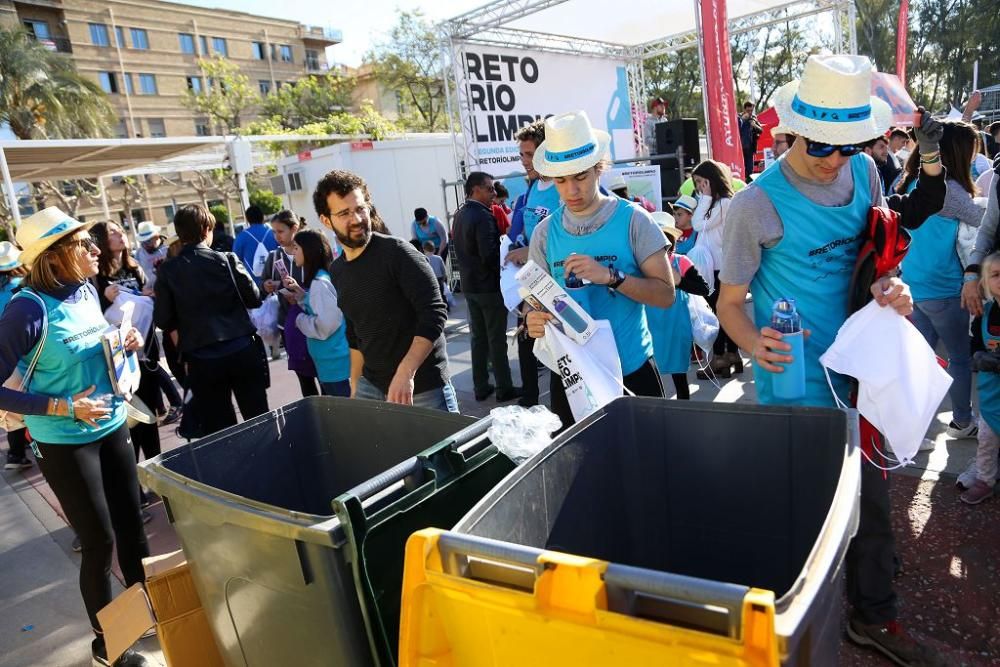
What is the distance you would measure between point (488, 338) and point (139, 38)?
56069 millimetres

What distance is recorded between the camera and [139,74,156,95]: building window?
50281mm

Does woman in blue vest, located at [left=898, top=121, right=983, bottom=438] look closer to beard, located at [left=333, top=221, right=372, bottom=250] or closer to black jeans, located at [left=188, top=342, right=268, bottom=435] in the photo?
beard, located at [left=333, top=221, right=372, bottom=250]

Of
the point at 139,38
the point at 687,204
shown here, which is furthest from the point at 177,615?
the point at 139,38

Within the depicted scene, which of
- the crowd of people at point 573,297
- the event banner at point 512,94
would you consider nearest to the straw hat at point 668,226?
the crowd of people at point 573,297

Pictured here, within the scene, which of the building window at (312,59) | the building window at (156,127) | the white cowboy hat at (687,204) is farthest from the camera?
the building window at (312,59)

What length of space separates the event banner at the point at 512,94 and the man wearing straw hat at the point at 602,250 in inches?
301

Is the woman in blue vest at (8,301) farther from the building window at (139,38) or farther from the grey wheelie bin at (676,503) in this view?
the building window at (139,38)

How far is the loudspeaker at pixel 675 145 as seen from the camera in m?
10.4

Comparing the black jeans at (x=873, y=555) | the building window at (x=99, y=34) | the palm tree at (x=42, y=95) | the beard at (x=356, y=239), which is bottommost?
the black jeans at (x=873, y=555)

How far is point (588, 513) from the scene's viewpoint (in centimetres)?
180

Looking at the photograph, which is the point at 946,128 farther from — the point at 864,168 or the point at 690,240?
the point at 690,240

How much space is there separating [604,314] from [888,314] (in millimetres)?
1039

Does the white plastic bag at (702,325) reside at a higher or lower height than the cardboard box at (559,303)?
lower

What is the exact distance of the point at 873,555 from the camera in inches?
89.4
